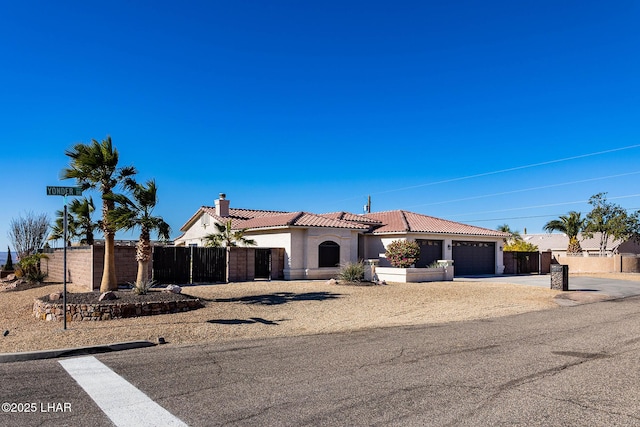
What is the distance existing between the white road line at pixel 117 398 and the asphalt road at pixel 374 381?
0.39 feet

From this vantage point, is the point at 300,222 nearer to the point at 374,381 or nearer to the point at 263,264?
the point at 263,264

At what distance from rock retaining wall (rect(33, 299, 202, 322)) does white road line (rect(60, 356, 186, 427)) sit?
464cm

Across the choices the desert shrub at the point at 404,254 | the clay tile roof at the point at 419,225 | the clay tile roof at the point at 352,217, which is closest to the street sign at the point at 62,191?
the desert shrub at the point at 404,254

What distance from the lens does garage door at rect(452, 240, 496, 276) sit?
34094 millimetres

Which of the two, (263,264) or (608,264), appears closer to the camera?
(263,264)

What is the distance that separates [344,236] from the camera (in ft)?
96.1

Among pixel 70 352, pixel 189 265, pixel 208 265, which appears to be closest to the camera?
pixel 70 352

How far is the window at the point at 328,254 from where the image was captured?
92.8 feet

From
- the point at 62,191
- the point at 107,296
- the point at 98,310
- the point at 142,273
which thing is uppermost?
the point at 62,191

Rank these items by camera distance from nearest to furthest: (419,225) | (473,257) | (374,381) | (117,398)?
(117,398) < (374,381) < (419,225) < (473,257)

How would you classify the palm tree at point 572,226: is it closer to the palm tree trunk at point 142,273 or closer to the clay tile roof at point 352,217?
the clay tile roof at point 352,217

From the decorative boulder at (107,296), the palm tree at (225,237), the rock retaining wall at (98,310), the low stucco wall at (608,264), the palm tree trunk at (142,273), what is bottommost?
the low stucco wall at (608,264)

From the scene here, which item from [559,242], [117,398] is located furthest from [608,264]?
[117,398]

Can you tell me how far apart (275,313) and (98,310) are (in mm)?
4734
